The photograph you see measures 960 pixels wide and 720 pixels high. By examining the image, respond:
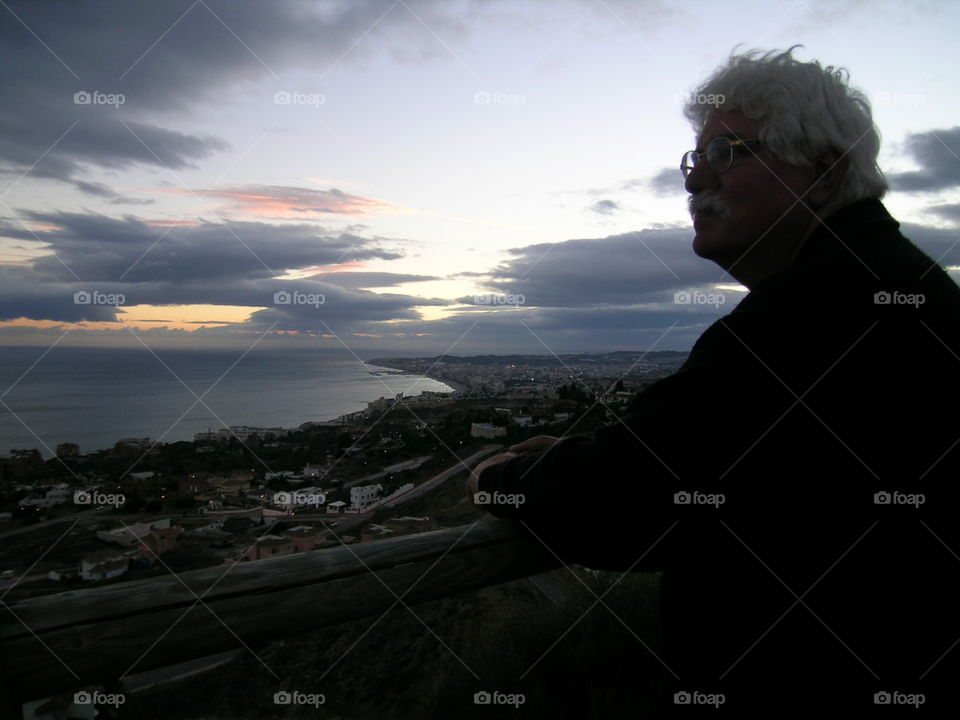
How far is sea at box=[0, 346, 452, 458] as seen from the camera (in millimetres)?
3113

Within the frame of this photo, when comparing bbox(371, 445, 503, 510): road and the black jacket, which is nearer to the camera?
the black jacket

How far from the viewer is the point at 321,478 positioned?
3.06m

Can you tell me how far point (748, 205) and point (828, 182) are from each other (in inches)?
7.9

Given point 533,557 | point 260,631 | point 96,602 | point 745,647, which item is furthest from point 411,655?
point 745,647

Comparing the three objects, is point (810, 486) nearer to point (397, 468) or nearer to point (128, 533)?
point (128, 533)

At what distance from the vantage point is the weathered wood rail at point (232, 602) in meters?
1.54

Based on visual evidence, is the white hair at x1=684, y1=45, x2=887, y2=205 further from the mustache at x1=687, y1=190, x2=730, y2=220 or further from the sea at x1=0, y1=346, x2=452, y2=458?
the sea at x1=0, y1=346, x2=452, y2=458

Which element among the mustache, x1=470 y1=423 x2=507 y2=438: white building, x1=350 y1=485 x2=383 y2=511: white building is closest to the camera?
the mustache

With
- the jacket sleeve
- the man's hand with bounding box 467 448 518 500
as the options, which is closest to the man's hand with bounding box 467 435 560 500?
the man's hand with bounding box 467 448 518 500

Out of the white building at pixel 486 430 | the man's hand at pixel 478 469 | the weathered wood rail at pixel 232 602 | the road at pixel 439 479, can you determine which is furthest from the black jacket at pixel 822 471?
the white building at pixel 486 430

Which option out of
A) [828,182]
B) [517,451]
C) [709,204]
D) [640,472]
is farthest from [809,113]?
[517,451]

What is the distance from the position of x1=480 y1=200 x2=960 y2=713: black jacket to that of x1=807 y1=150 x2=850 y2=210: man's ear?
7.7 inches

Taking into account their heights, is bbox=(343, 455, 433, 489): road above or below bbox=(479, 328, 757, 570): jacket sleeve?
below

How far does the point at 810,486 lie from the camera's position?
1276 mm
